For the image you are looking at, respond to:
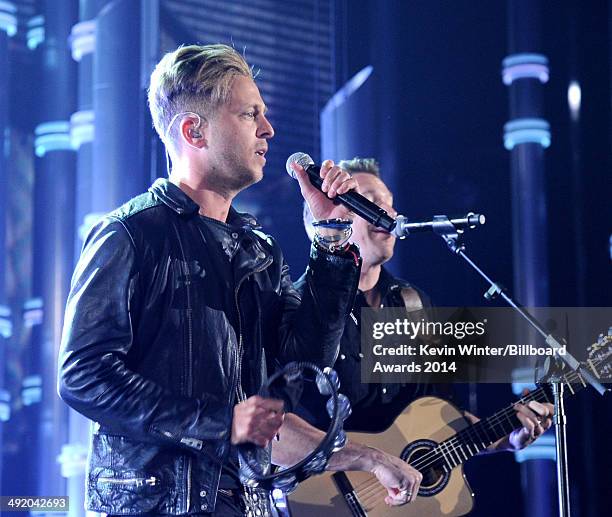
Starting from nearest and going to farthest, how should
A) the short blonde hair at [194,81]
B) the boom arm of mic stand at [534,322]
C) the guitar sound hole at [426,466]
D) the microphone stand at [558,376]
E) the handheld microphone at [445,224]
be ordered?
the short blonde hair at [194,81] < the handheld microphone at [445,224] < the microphone stand at [558,376] < the boom arm of mic stand at [534,322] < the guitar sound hole at [426,466]

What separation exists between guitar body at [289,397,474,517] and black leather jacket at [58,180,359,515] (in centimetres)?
113

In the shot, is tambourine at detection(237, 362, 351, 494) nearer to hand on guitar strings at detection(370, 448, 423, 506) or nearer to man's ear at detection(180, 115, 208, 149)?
man's ear at detection(180, 115, 208, 149)

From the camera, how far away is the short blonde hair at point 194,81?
2328mm

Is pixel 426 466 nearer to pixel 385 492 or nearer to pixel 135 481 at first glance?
pixel 385 492

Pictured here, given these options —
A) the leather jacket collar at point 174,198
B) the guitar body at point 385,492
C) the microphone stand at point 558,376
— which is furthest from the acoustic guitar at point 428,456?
the leather jacket collar at point 174,198

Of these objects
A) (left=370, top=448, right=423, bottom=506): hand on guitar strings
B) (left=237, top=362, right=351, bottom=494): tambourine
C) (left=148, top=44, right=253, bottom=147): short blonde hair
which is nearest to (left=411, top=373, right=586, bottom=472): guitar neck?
(left=370, top=448, right=423, bottom=506): hand on guitar strings

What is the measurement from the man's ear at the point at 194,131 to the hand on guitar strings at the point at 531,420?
5.95 ft

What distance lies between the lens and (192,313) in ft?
6.63

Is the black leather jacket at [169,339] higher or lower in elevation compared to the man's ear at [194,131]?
lower

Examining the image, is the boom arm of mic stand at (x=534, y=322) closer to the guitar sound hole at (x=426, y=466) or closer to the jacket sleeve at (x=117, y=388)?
the guitar sound hole at (x=426, y=466)

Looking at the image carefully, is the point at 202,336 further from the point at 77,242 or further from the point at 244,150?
the point at 77,242

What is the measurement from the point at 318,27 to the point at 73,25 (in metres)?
1.07

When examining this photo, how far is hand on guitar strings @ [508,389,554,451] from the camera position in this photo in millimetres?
3447

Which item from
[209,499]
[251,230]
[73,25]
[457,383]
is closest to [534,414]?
[457,383]
